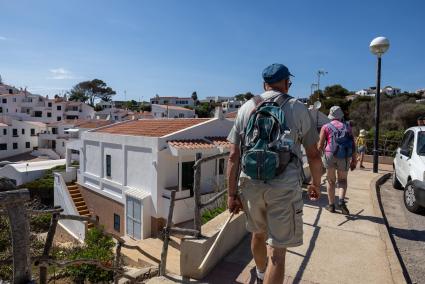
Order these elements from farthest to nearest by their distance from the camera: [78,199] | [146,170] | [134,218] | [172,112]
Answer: [172,112] < [78,199] < [134,218] < [146,170]

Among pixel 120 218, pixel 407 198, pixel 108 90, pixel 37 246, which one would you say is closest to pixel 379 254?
pixel 407 198

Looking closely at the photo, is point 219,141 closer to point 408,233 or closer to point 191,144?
point 191,144

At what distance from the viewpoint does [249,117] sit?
2668 millimetres

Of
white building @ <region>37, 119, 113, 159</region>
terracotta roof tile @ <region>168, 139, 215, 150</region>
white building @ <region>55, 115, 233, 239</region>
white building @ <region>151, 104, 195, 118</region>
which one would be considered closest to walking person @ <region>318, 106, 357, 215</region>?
white building @ <region>55, 115, 233, 239</region>

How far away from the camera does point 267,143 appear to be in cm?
249

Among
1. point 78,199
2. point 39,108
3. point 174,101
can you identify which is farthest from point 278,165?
point 174,101

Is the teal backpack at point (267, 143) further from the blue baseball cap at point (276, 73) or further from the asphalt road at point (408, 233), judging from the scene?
the asphalt road at point (408, 233)

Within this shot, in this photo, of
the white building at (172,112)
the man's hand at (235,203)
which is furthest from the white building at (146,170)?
the white building at (172,112)

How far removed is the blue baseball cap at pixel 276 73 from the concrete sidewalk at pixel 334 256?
2.09 metres

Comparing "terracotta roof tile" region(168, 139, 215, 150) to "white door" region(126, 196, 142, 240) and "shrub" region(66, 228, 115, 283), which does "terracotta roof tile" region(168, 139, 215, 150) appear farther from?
"shrub" region(66, 228, 115, 283)

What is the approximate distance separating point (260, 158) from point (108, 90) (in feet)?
330

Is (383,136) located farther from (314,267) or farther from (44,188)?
(44,188)

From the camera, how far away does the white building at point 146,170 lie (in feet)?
44.7

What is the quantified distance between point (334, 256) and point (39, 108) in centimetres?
7081
